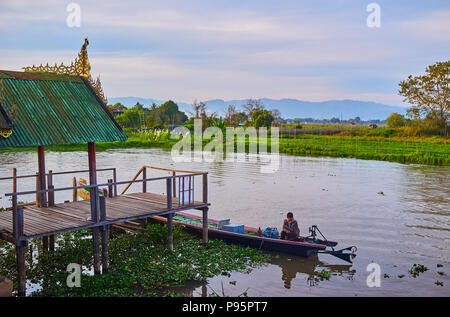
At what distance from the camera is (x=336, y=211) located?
64.7 ft

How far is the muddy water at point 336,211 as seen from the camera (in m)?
11.4

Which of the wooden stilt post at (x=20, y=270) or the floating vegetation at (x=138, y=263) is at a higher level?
the wooden stilt post at (x=20, y=270)

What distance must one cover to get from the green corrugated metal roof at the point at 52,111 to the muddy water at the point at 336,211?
494cm

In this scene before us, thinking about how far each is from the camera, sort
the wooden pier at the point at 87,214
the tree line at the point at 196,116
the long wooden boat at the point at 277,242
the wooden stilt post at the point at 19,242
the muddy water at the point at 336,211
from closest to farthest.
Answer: the wooden stilt post at the point at 19,242 < the wooden pier at the point at 87,214 < the muddy water at the point at 336,211 < the long wooden boat at the point at 277,242 < the tree line at the point at 196,116

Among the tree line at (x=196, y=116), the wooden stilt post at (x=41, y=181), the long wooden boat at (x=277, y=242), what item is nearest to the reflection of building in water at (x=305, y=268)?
the long wooden boat at (x=277, y=242)

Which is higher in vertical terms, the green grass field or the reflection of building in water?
the green grass field

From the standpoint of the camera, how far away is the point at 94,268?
10969 mm

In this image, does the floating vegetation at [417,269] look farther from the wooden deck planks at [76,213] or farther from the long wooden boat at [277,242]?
the wooden deck planks at [76,213]

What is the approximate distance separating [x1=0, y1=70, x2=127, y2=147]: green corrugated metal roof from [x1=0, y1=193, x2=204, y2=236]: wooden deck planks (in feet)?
6.31

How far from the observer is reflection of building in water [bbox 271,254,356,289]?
466 inches

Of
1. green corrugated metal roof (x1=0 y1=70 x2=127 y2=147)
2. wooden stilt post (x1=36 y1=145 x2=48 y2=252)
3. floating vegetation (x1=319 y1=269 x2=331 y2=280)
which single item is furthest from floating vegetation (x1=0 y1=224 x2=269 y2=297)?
green corrugated metal roof (x1=0 y1=70 x2=127 y2=147)

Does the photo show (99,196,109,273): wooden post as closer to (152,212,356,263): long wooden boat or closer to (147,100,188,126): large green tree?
→ (152,212,356,263): long wooden boat
